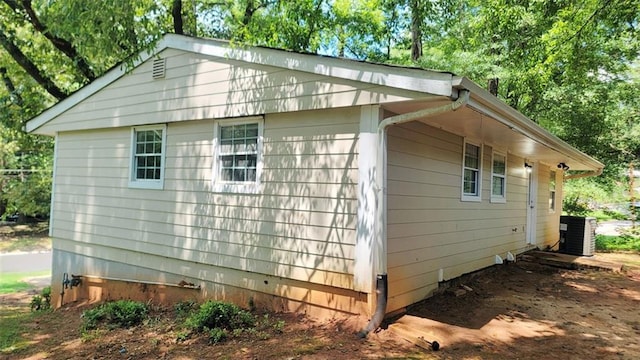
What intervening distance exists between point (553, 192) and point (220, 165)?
1080cm

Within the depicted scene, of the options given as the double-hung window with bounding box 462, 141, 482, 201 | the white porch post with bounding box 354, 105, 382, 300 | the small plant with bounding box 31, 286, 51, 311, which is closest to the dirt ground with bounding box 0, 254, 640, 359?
the white porch post with bounding box 354, 105, 382, 300

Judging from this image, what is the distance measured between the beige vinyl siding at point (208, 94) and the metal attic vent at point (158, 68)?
9 centimetres

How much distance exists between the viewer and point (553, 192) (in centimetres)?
1250

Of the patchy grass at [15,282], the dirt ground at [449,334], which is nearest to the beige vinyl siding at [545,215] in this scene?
the dirt ground at [449,334]

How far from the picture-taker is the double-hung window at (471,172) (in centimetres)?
673

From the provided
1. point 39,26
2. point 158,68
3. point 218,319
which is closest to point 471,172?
point 218,319

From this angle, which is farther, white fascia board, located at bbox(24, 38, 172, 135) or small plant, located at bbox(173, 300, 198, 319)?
white fascia board, located at bbox(24, 38, 172, 135)

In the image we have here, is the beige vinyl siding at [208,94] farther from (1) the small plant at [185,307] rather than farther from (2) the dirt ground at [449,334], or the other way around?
(1) the small plant at [185,307]

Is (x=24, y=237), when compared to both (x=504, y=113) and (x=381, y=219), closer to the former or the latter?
(x=381, y=219)

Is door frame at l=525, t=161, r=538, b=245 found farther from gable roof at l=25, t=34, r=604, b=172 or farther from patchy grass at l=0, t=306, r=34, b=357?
patchy grass at l=0, t=306, r=34, b=357

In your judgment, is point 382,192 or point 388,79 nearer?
point 388,79

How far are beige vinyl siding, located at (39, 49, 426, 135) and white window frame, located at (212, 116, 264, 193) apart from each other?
14cm

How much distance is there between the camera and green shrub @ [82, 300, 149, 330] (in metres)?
5.85

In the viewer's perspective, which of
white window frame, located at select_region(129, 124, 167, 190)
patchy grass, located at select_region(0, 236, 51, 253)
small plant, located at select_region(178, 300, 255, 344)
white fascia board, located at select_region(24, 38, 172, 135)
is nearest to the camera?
small plant, located at select_region(178, 300, 255, 344)
